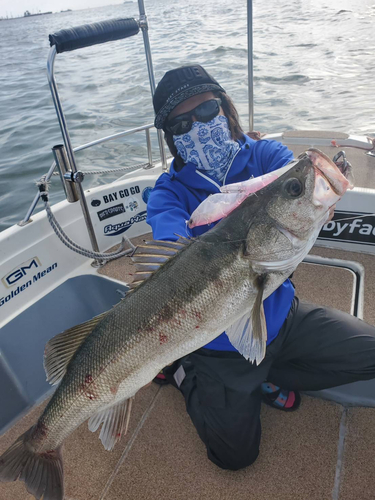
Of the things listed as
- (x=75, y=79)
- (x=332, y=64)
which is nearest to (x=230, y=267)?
(x=332, y=64)

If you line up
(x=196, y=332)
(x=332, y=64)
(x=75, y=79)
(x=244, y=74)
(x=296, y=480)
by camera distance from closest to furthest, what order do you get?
(x=196, y=332), (x=296, y=480), (x=244, y=74), (x=332, y=64), (x=75, y=79)

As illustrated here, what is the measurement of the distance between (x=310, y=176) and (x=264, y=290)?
1.85 feet

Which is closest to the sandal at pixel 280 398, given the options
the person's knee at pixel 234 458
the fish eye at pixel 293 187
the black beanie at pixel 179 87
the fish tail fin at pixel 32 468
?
the person's knee at pixel 234 458

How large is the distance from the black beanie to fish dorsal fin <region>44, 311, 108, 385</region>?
1.41 meters

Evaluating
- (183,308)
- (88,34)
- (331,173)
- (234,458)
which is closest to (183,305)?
(183,308)

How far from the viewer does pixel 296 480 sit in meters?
2.32

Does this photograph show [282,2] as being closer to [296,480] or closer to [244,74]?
[244,74]

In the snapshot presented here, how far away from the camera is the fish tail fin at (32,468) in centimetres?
185

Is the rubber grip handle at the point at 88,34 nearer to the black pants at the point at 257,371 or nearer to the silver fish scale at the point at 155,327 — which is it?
the silver fish scale at the point at 155,327

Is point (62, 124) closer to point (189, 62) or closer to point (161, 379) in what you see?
point (161, 379)

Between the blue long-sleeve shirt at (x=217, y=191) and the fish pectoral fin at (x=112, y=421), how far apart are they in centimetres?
74

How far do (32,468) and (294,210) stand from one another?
178 cm

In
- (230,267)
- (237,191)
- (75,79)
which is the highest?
(237,191)

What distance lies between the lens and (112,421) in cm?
186
